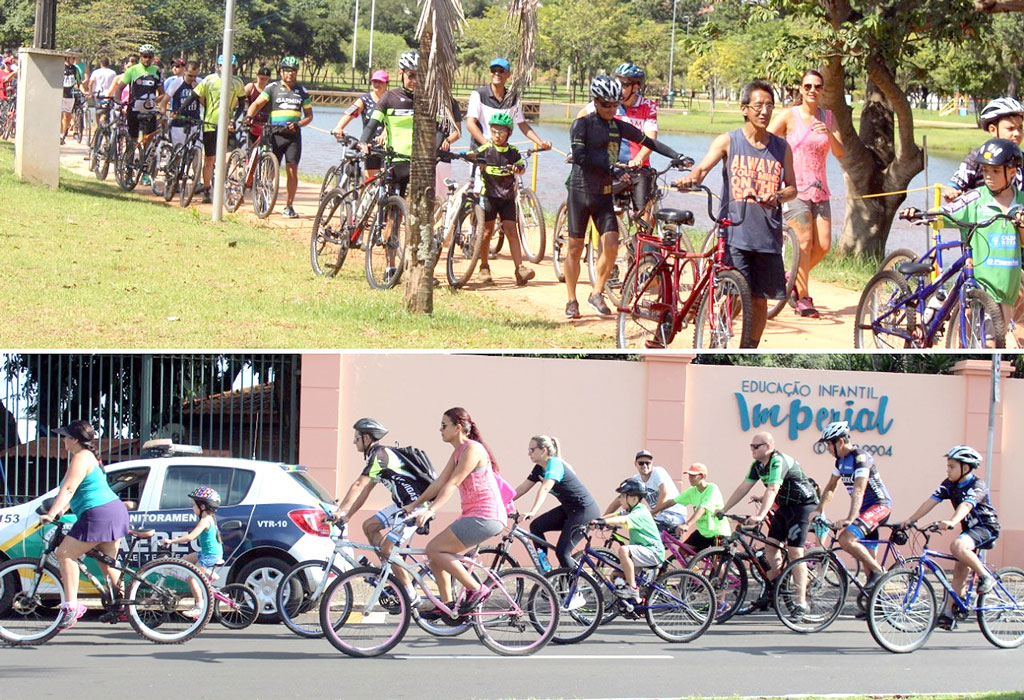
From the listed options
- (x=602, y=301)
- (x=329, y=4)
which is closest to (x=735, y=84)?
(x=329, y=4)

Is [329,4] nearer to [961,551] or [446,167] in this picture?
[446,167]

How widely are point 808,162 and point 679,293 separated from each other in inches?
82.0

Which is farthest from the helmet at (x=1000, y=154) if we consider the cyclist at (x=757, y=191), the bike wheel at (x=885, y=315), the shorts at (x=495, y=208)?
the shorts at (x=495, y=208)

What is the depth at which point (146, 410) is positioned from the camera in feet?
47.6

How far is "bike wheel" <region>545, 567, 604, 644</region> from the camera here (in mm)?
8906

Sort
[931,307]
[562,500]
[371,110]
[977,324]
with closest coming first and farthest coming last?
[977,324] < [931,307] < [562,500] < [371,110]

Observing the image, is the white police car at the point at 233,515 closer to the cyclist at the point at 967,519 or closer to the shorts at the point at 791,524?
the shorts at the point at 791,524

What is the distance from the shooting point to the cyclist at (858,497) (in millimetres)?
10000

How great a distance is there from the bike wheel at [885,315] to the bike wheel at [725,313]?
1.05m

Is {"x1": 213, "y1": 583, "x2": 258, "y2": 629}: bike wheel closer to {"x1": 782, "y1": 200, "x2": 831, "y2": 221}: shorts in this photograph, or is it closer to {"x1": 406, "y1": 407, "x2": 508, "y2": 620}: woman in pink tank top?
{"x1": 406, "y1": 407, "x2": 508, "y2": 620}: woman in pink tank top

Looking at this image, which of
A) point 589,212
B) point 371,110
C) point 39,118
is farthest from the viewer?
point 39,118

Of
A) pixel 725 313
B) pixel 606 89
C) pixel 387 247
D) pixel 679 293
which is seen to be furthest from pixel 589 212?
pixel 387 247

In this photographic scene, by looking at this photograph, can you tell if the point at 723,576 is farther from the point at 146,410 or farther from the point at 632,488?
the point at 146,410

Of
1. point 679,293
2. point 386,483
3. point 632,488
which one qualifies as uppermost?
point 679,293
